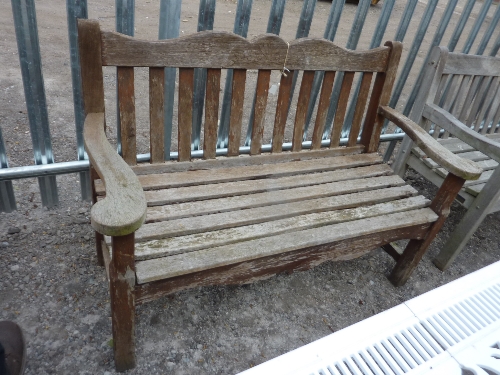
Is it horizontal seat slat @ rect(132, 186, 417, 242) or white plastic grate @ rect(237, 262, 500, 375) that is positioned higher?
white plastic grate @ rect(237, 262, 500, 375)

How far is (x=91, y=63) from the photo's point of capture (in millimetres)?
1624

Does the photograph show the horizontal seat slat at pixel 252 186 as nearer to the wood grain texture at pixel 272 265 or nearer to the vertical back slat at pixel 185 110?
the vertical back slat at pixel 185 110

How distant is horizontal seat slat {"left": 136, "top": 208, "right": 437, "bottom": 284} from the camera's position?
1454mm

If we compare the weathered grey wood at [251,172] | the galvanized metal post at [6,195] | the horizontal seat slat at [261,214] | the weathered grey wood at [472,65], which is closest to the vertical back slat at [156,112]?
the weathered grey wood at [251,172]

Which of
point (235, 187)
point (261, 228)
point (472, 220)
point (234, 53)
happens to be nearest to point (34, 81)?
point (234, 53)

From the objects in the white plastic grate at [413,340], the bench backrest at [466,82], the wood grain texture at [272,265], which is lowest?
the wood grain texture at [272,265]

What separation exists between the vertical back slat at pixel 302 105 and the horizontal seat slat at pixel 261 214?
0.45 metres

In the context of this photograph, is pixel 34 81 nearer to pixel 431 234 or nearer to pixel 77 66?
pixel 77 66

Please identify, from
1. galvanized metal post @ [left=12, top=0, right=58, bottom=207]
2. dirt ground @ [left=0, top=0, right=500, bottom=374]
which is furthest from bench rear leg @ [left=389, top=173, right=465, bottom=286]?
galvanized metal post @ [left=12, top=0, right=58, bottom=207]

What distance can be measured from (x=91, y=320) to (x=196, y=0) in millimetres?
7407

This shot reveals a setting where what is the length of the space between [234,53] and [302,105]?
0.54m

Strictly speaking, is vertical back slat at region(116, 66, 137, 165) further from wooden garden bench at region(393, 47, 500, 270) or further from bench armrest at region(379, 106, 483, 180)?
wooden garden bench at region(393, 47, 500, 270)

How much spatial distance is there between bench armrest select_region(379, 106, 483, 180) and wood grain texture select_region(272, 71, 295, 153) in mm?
640

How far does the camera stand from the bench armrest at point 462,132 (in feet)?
7.23
